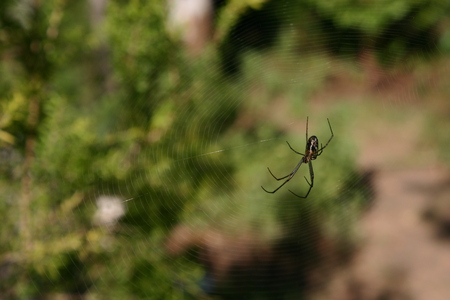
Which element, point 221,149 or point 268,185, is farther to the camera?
point 268,185

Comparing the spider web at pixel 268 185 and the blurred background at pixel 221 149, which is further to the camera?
the spider web at pixel 268 185

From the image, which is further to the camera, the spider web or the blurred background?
the spider web

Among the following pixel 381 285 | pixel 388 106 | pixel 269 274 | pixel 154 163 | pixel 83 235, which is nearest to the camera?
pixel 83 235

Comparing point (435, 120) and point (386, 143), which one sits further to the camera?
point (435, 120)

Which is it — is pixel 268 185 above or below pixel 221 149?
below

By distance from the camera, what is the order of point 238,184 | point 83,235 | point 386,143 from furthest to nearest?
point 386,143 < point 238,184 < point 83,235

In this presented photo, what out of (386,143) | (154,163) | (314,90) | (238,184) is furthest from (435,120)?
(154,163)

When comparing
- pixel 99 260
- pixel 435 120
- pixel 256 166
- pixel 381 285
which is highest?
pixel 435 120

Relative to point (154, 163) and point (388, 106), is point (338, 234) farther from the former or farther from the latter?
point (154, 163)
